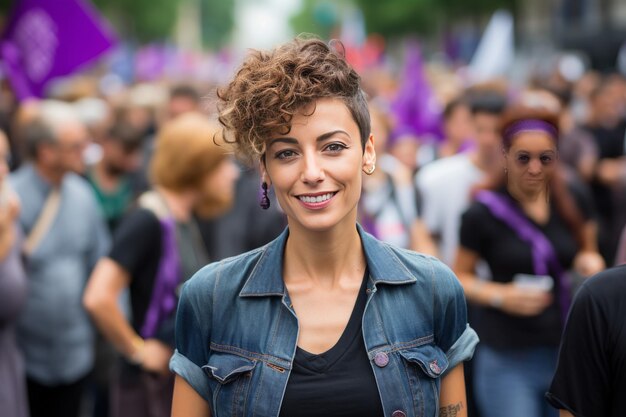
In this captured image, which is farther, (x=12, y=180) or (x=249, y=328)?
(x=12, y=180)

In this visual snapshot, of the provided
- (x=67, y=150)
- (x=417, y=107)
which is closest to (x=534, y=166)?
(x=67, y=150)

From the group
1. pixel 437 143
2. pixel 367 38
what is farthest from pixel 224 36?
pixel 437 143

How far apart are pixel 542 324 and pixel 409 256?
2170mm

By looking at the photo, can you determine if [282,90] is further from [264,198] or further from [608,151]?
[608,151]

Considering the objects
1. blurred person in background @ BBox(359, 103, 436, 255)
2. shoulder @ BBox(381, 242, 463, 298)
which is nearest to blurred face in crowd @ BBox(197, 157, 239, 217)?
blurred person in background @ BBox(359, 103, 436, 255)

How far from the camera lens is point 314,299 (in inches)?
109

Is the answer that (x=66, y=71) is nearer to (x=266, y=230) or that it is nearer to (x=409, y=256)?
(x=266, y=230)

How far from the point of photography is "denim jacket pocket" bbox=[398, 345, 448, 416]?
2.65m

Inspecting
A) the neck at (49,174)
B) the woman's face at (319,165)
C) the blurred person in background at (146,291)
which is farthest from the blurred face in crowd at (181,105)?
the woman's face at (319,165)

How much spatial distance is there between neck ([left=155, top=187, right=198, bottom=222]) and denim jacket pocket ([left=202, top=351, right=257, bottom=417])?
2.11m

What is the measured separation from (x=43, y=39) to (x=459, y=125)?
3.81 metres

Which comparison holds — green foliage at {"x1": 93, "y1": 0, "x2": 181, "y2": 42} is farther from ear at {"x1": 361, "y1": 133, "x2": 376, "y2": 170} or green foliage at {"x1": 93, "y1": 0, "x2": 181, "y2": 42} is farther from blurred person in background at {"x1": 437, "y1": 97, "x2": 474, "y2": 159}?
ear at {"x1": 361, "y1": 133, "x2": 376, "y2": 170}

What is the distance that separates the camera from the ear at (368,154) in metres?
2.80

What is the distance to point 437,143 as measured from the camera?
1046 cm
